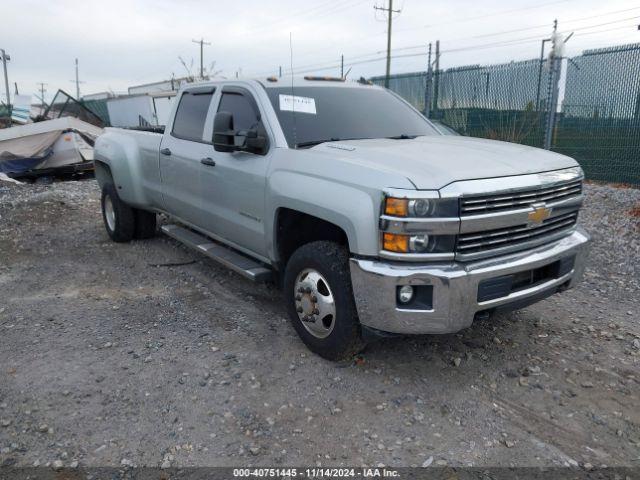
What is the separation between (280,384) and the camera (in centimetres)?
348

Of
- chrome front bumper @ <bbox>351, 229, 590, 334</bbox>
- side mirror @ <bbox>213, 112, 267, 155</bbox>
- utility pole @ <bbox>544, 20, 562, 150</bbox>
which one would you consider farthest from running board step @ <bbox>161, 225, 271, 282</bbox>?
utility pole @ <bbox>544, 20, 562, 150</bbox>

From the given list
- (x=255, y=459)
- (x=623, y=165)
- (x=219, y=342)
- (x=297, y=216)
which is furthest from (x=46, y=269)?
(x=623, y=165)

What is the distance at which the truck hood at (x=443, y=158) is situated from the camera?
3068 millimetres

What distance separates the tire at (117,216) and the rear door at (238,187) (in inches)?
87.4

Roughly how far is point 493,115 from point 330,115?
8461 millimetres

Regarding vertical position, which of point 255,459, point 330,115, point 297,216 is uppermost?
point 330,115

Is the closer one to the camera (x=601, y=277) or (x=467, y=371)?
(x=467, y=371)

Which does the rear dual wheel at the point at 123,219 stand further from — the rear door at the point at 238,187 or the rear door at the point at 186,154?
the rear door at the point at 238,187

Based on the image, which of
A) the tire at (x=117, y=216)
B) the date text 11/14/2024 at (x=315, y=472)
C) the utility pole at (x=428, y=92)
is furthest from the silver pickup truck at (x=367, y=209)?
the utility pole at (x=428, y=92)

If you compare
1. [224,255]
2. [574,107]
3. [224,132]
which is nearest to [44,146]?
[224,255]

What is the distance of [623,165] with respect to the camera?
9.55m

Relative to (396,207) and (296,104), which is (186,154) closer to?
(296,104)

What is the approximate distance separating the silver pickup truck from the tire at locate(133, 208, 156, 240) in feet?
6.15

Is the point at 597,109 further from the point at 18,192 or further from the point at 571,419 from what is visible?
the point at 18,192
